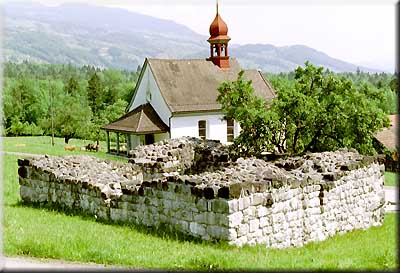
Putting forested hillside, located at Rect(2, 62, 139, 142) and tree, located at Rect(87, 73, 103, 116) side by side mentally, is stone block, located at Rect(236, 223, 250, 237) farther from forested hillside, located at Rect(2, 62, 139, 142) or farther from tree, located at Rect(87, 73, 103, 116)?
tree, located at Rect(87, 73, 103, 116)

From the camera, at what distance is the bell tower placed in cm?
4422

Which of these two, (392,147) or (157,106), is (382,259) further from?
(392,147)

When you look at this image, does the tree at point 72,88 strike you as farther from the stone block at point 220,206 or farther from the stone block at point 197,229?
the stone block at point 220,206

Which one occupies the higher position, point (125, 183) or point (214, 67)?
point (214, 67)

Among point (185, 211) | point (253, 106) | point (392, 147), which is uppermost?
point (253, 106)

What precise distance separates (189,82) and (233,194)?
3163 centimetres

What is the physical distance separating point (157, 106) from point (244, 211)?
1204 inches

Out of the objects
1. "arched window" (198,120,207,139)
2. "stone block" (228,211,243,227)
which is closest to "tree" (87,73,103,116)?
Answer: "arched window" (198,120,207,139)

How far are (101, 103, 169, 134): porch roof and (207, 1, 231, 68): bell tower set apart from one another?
7278mm

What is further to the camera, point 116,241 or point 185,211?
point 185,211

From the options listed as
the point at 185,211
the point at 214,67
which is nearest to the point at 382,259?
the point at 185,211

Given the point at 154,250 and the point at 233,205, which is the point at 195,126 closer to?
the point at 233,205

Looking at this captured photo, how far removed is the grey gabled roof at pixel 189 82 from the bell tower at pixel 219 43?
637 mm

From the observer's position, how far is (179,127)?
39.2 metres
